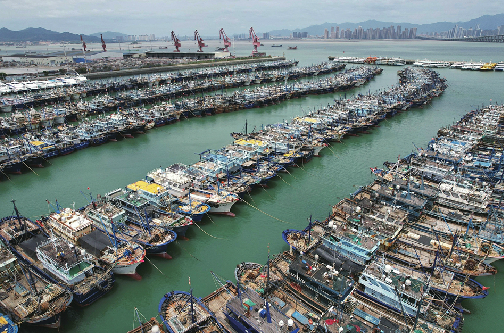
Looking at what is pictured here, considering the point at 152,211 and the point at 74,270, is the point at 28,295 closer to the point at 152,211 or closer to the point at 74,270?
the point at 74,270

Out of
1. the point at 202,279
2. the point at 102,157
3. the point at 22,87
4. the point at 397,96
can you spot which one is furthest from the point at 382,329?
the point at 22,87

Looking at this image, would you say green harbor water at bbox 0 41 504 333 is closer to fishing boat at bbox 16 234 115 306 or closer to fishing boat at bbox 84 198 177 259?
fishing boat at bbox 16 234 115 306

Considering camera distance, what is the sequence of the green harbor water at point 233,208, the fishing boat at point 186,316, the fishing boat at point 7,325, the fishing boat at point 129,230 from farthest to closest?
the fishing boat at point 129,230 < the green harbor water at point 233,208 < the fishing boat at point 186,316 < the fishing boat at point 7,325

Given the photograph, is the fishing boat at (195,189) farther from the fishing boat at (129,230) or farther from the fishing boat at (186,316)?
the fishing boat at (186,316)

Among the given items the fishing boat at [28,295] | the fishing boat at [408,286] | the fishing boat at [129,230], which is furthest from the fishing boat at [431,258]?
the fishing boat at [28,295]

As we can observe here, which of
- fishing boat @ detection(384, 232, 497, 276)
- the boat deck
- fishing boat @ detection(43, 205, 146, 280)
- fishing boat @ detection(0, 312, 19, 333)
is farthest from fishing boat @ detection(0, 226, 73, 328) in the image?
fishing boat @ detection(384, 232, 497, 276)

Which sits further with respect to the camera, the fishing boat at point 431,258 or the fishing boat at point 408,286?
the fishing boat at point 431,258
